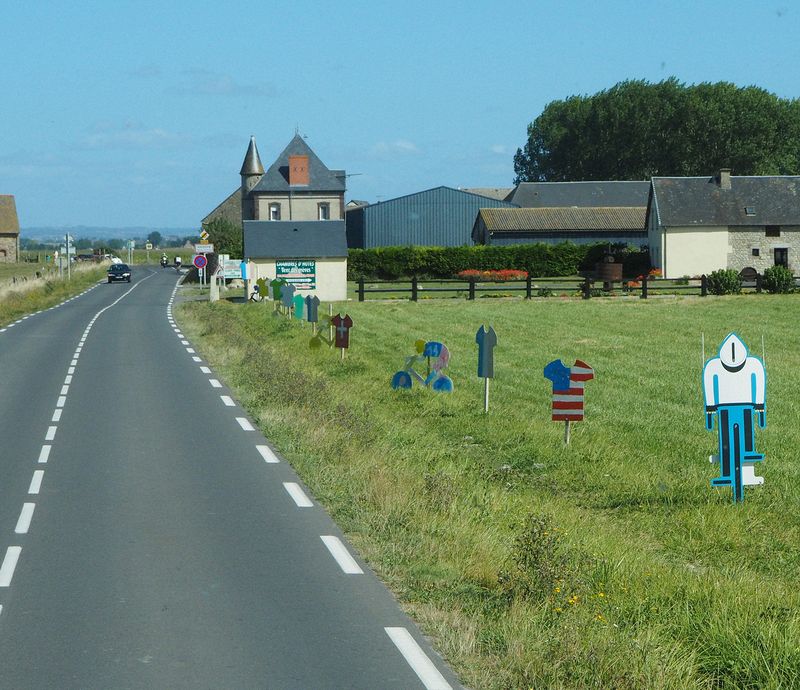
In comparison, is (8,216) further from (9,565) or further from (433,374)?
(9,565)

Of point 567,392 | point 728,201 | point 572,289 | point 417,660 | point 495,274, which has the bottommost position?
point 417,660

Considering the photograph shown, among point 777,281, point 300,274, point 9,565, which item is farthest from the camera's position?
point 777,281

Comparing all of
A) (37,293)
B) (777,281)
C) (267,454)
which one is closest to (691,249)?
(777,281)

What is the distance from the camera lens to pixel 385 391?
19719 mm

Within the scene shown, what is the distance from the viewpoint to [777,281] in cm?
4931

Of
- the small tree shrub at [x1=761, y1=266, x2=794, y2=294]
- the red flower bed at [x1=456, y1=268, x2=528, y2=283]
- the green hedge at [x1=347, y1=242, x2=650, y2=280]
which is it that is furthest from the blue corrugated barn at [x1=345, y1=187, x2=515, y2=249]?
the small tree shrub at [x1=761, y1=266, x2=794, y2=294]

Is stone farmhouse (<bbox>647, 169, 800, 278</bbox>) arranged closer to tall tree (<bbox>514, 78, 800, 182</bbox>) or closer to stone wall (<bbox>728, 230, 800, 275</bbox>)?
stone wall (<bbox>728, 230, 800, 275</bbox>)

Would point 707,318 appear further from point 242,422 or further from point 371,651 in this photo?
point 371,651

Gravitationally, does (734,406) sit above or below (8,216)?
below

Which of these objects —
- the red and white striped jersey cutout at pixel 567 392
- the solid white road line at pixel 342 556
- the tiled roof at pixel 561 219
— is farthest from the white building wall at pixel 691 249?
the solid white road line at pixel 342 556

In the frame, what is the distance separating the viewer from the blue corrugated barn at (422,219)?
87.4m

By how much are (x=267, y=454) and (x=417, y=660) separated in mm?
7647

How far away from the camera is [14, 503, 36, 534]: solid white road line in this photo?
10.2 meters

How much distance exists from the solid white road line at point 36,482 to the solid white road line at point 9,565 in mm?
2425
